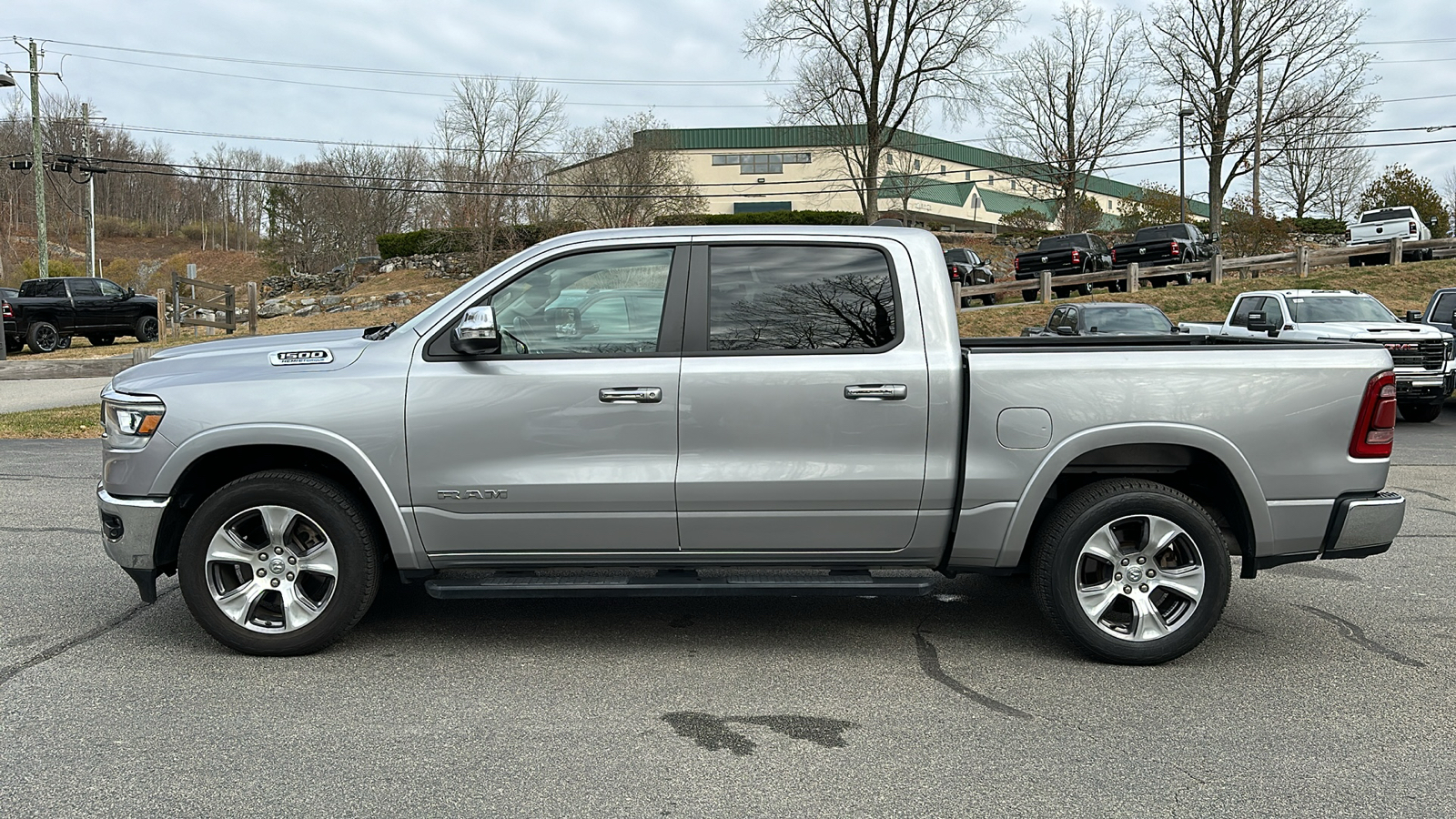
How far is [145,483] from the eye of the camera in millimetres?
4664

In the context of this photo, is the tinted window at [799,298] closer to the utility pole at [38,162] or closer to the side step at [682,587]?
the side step at [682,587]

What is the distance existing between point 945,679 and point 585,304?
2232 mm

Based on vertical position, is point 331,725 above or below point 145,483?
below

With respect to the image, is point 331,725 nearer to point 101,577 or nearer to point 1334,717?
point 101,577

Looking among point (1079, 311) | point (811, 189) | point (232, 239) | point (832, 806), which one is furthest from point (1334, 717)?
point (232, 239)

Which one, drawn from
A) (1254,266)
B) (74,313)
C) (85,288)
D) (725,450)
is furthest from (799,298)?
(85,288)

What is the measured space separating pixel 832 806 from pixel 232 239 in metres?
110

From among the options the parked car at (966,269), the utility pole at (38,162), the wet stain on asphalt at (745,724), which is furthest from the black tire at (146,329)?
the wet stain on asphalt at (745,724)

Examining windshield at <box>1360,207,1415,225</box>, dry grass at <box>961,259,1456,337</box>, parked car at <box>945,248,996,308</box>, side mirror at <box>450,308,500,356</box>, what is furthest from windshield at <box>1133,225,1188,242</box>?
side mirror at <box>450,308,500,356</box>

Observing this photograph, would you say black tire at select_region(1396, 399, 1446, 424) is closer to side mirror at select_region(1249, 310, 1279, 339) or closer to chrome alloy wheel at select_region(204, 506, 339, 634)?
side mirror at select_region(1249, 310, 1279, 339)

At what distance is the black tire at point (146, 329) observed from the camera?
30781 mm

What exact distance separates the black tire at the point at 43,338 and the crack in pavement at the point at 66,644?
Answer: 1079 inches

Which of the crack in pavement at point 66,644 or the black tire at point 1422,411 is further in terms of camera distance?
the black tire at point 1422,411

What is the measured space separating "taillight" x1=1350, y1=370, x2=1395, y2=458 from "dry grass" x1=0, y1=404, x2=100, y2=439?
1323cm
